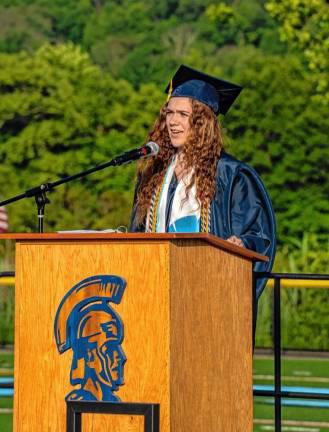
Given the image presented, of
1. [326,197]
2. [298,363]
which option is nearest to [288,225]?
[326,197]

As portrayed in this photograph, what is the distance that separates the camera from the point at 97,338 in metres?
4.76

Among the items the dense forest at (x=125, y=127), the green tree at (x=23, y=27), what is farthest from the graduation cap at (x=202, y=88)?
the green tree at (x=23, y=27)

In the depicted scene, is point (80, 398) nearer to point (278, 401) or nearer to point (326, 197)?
point (278, 401)

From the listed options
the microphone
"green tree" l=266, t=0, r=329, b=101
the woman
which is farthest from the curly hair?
"green tree" l=266, t=0, r=329, b=101

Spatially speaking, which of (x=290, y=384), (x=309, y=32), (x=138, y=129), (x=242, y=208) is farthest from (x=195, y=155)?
(x=138, y=129)

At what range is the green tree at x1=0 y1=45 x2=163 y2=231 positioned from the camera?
88.2ft

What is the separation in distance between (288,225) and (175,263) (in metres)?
19.9

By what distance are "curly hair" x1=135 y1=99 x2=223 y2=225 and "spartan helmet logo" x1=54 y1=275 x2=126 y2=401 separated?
1.23m

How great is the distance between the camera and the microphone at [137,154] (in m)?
5.37

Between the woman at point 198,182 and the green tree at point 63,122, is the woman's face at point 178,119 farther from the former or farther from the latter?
the green tree at point 63,122

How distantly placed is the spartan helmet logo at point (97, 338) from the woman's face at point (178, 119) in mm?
1280

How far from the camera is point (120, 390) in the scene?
477 centimetres

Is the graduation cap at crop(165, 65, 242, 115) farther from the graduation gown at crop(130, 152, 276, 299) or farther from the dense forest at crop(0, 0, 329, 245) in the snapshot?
the dense forest at crop(0, 0, 329, 245)

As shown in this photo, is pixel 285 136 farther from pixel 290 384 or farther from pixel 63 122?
pixel 290 384
